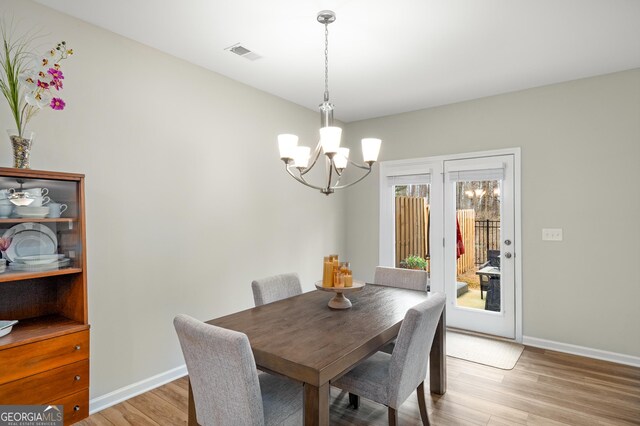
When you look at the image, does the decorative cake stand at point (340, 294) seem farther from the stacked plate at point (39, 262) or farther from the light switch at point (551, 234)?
the light switch at point (551, 234)

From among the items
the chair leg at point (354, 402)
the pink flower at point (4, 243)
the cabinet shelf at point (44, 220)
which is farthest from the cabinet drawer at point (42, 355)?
the chair leg at point (354, 402)

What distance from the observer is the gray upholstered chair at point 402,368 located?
5.94 feet

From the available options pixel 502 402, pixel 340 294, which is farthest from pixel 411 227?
pixel 340 294

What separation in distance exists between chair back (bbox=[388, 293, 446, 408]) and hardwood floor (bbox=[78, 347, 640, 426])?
0.59 metres

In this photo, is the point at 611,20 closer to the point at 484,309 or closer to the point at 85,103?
the point at 484,309

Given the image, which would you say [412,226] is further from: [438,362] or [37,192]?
[37,192]

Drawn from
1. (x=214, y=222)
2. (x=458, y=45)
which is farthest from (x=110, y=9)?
(x=458, y=45)

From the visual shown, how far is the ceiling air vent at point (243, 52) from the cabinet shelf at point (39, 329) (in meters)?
2.21

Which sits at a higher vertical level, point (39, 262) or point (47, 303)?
point (39, 262)

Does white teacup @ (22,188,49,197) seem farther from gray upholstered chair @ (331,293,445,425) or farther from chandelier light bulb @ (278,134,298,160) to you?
gray upholstered chair @ (331,293,445,425)

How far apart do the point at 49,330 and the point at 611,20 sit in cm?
405

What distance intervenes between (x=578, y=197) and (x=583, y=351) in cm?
148

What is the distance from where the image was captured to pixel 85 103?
7.91 feet

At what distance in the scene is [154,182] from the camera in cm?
280
